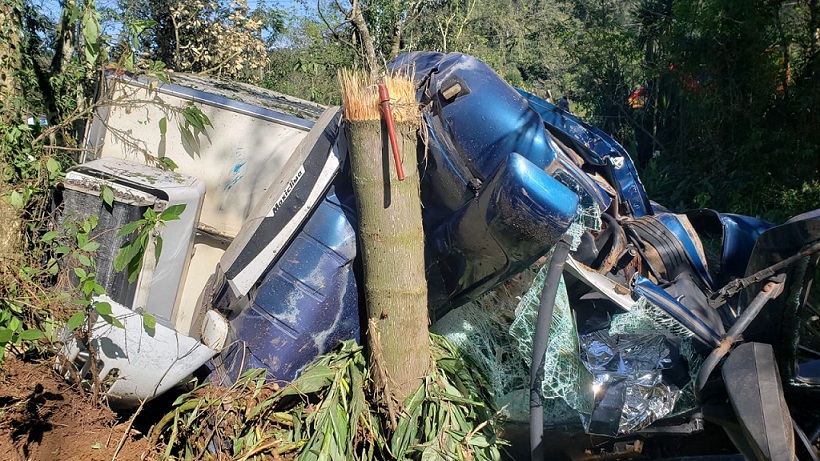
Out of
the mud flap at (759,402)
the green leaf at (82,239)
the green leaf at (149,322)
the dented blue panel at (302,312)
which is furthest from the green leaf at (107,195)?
the mud flap at (759,402)

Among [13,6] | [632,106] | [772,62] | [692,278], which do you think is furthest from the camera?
[632,106]

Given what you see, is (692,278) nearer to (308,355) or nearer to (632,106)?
(308,355)

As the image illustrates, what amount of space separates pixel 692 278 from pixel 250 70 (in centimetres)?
736

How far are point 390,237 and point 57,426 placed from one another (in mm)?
1539

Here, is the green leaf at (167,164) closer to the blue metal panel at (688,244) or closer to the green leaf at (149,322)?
the green leaf at (149,322)

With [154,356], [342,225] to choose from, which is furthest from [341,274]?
[154,356]

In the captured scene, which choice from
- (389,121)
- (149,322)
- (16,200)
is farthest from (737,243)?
(16,200)

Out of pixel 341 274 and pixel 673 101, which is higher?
pixel 673 101

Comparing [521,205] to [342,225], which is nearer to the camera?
[521,205]

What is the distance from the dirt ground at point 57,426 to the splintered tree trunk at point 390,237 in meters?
1.06

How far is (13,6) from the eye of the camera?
3.75m

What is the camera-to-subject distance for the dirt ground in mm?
2699

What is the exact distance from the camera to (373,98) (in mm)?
2490

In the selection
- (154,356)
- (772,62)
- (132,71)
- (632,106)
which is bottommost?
(154,356)
